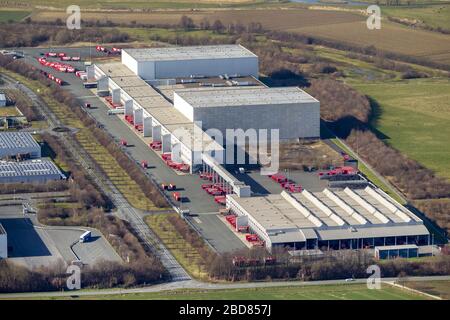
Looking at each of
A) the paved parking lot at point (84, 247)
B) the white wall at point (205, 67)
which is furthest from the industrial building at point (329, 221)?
the white wall at point (205, 67)

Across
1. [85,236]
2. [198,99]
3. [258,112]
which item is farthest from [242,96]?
[85,236]

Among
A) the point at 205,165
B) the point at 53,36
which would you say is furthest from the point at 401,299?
the point at 53,36

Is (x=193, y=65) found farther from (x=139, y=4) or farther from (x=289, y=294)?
(x=289, y=294)

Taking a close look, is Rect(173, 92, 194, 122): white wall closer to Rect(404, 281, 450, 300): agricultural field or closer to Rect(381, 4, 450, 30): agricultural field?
Rect(404, 281, 450, 300): agricultural field

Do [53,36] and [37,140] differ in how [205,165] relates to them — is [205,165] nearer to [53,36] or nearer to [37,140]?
[37,140]

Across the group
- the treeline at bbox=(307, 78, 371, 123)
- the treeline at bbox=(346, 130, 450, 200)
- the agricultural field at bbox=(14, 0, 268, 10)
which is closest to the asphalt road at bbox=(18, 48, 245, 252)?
the treeline at bbox=(346, 130, 450, 200)
